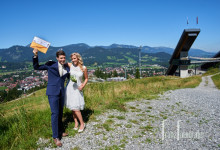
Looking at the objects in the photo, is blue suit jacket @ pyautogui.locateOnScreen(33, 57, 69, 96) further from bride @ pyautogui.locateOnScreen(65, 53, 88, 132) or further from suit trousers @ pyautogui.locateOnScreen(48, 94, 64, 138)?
bride @ pyautogui.locateOnScreen(65, 53, 88, 132)

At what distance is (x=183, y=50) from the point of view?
27734 millimetres

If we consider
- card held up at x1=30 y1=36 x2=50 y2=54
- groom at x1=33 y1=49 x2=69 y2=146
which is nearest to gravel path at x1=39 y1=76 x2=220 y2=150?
groom at x1=33 y1=49 x2=69 y2=146

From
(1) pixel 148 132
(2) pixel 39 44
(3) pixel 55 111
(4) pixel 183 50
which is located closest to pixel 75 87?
(3) pixel 55 111

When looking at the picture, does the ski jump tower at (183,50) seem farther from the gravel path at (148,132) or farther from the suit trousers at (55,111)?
the suit trousers at (55,111)

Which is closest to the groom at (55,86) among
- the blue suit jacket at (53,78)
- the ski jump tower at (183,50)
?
the blue suit jacket at (53,78)

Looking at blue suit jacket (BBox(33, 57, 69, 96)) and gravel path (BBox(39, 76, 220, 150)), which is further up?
blue suit jacket (BBox(33, 57, 69, 96))

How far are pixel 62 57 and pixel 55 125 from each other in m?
1.69

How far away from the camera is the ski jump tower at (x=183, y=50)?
22922mm

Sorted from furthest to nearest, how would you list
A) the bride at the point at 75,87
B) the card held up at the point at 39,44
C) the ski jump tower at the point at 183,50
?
1. the ski jump tower at the point at 183,50
2. the bride at the point at 75,87
3. the card held up at the point at 39,44

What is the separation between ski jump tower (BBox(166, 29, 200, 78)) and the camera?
22.9 metres

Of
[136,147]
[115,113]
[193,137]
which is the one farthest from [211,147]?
[115,113]

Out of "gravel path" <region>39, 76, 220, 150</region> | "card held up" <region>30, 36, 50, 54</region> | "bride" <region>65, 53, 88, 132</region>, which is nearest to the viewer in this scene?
"card held up" <region>30, 36, 50, 54</region>

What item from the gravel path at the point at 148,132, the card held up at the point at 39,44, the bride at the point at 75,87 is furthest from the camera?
the bride at the point at 75,87

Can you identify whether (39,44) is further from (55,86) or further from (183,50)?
(183,50)
